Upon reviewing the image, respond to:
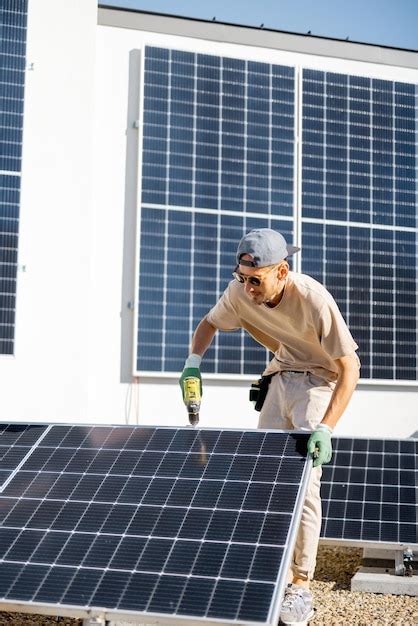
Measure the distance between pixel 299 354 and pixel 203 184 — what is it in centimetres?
499

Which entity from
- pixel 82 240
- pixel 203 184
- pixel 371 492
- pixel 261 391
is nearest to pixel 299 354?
pixel 261 391

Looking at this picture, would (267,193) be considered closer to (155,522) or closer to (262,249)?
(262,249)

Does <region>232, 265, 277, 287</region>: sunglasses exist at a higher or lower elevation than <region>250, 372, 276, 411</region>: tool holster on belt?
higher

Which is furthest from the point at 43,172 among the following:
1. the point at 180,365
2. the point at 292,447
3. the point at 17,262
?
the point at 292,447

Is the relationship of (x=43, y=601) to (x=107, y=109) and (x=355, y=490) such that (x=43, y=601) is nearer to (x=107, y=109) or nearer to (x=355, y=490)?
(x=355, y=490)

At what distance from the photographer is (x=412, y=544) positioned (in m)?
5.45

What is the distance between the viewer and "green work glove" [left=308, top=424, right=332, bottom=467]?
380 centimetres

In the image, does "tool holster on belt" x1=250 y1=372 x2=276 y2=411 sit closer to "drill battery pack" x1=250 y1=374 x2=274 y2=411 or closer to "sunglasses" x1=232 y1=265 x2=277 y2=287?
"drill battery pack" x1=250 y1=374 x2=274 y2=411

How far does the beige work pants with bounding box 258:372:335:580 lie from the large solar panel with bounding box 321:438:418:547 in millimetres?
1333

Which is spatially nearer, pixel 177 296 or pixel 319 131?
→ pixel 177 296

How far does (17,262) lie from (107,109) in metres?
1.96

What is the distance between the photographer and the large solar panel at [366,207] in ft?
31.7

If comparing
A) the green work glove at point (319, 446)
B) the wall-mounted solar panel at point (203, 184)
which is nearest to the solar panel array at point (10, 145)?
the wall-mounted solar panel at point (203, 184)

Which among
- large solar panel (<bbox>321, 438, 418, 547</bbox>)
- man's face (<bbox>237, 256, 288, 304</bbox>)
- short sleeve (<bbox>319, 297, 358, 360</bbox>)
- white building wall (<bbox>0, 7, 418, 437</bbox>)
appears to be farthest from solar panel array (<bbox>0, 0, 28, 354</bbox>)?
short sleeve (<bbox>319, 297, 358, 360</bbox>)
